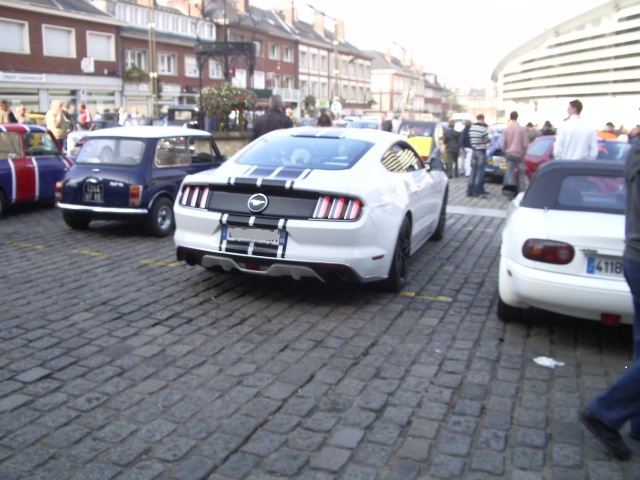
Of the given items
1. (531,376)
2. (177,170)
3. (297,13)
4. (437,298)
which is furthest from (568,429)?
(297,13)

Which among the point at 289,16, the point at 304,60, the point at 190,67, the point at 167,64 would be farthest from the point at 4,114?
the point at 289,16

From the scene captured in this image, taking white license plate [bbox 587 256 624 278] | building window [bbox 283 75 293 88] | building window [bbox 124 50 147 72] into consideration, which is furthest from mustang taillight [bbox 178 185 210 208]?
building window [bbox 283 75 293 88]

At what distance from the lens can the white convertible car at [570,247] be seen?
475 centimetres

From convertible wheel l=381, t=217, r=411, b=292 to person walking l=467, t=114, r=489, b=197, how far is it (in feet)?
27.7

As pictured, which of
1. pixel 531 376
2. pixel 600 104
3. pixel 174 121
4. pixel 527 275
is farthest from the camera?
pixel 600 104

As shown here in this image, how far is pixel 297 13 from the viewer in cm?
7494

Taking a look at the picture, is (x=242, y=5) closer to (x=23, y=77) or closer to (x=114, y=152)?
(x=23, y=77)

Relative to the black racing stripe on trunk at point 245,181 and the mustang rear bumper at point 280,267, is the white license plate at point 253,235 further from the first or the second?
the black racing stripe on trunk at point 245,181

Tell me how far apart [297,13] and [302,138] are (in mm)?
72182

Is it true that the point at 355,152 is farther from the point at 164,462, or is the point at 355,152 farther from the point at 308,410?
the point at 164,462

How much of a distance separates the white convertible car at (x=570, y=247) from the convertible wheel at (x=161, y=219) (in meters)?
5.24

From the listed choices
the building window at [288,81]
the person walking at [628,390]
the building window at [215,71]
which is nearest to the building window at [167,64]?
the building window at [215,71]

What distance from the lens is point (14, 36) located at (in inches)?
1391

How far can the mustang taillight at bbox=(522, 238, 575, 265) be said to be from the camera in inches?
192
